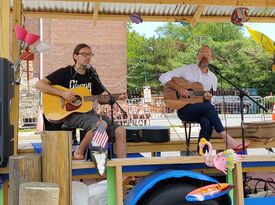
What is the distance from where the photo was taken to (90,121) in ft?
13.2

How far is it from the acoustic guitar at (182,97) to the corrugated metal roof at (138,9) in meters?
1.66

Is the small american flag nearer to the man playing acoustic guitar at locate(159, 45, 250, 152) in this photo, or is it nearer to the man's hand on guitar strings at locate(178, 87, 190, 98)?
the man playing acoustic guitar at locate(159, 45, 250, 152)

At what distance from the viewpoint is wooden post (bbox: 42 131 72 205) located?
9.49 feet

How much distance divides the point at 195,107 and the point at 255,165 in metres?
1.32

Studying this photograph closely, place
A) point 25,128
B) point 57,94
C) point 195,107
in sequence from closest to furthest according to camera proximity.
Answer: point 57,94
point 195,107
point 25,128

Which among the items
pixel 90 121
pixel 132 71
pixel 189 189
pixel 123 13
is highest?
pixel 132 71

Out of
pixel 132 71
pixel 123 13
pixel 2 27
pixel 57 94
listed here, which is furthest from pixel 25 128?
pixel 132 71

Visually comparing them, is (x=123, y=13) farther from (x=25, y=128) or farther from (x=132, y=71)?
(x=132, y=71)

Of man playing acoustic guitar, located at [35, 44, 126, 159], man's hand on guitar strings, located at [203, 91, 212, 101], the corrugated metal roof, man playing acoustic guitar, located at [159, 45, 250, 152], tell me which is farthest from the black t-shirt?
the corrugated metal roof

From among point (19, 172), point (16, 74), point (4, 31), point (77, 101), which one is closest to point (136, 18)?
point (77, 101)

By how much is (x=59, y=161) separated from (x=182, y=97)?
2230 mm

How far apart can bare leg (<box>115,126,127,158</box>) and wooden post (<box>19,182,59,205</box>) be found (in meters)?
1.10

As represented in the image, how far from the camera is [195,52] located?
113ft

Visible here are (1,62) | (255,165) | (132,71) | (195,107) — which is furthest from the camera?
(132,71)
